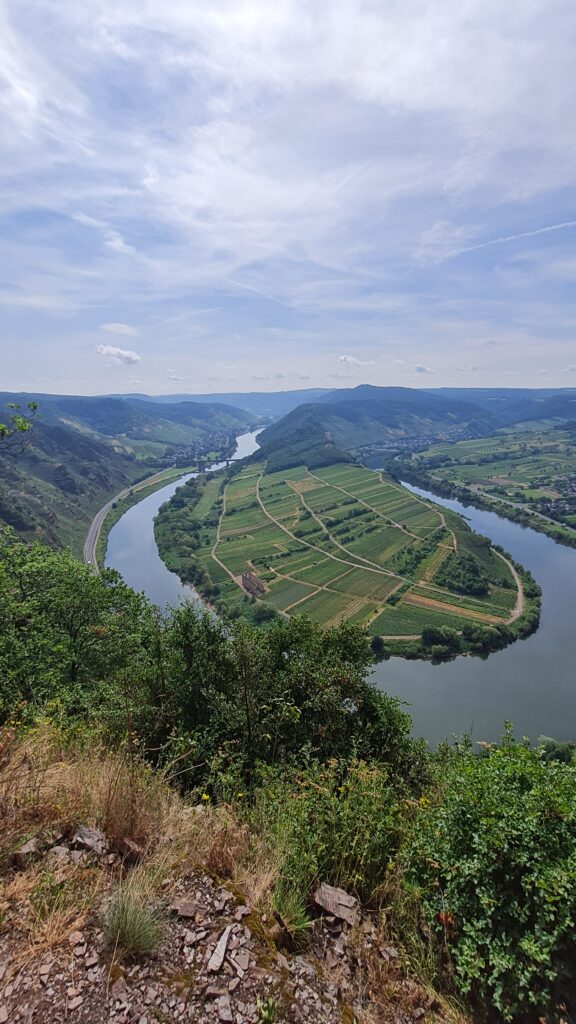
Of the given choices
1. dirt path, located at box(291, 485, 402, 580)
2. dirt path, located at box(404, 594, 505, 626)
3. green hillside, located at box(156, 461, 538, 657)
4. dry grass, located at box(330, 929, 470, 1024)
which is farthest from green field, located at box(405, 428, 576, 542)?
dry grass, located at box(330, 929, 470, 1024)

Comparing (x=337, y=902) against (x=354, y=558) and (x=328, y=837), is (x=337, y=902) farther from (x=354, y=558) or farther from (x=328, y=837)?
(x=354, y=558)

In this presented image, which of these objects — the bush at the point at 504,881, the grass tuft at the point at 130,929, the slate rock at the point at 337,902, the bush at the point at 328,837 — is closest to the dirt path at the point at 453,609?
the bush at the point at 328,837

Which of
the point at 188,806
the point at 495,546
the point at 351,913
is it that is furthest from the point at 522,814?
the point at 495,546

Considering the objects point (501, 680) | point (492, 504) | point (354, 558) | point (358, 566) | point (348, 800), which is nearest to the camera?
point (348, 800)

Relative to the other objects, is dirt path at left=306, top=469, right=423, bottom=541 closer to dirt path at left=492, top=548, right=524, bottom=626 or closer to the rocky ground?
dirt path at left=492, top=548, right=524, bottom=626

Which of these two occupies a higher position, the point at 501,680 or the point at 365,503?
the point at 365,503

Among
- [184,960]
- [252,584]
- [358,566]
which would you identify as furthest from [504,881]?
[358,566]
